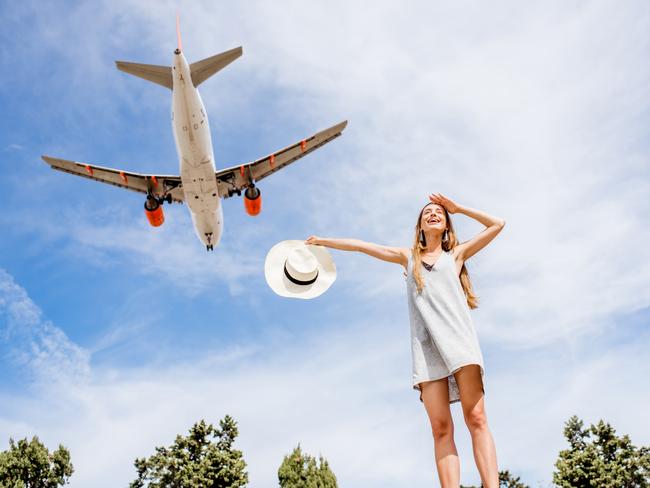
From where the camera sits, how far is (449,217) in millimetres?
5078

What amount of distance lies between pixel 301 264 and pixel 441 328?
4.52 ft

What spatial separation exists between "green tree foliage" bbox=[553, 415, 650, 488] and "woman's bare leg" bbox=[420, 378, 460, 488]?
1511 inches

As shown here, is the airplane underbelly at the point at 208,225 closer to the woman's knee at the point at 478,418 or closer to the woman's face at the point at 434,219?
the woman's face at the point at 434,219

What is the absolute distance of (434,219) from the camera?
16.2 feet

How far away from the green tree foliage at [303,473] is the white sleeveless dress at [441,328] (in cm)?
4347

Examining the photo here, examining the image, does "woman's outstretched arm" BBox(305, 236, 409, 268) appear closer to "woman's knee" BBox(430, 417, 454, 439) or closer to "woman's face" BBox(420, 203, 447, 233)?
"woman's face" BBox(420, 203, 447, 233)

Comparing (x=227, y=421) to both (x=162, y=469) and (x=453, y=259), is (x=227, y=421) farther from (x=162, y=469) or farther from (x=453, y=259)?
(x=453, y=259)

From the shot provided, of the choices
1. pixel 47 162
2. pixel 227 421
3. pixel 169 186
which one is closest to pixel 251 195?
pixel 169 186

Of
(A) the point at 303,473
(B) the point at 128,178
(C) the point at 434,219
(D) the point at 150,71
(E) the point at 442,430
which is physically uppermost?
(D) the point at 150,71

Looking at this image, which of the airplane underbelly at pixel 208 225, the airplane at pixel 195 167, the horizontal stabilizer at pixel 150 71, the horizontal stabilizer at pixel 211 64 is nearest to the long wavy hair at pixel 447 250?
the airplane at pixel 195 167

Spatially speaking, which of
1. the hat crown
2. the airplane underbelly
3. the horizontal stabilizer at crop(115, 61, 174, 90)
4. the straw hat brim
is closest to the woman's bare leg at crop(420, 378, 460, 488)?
the straw hat brim

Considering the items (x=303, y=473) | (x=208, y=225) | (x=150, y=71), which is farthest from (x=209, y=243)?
(x=303, y=473)

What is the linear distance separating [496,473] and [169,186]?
107 feet

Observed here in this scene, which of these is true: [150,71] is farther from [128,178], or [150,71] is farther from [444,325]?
[444,325]
